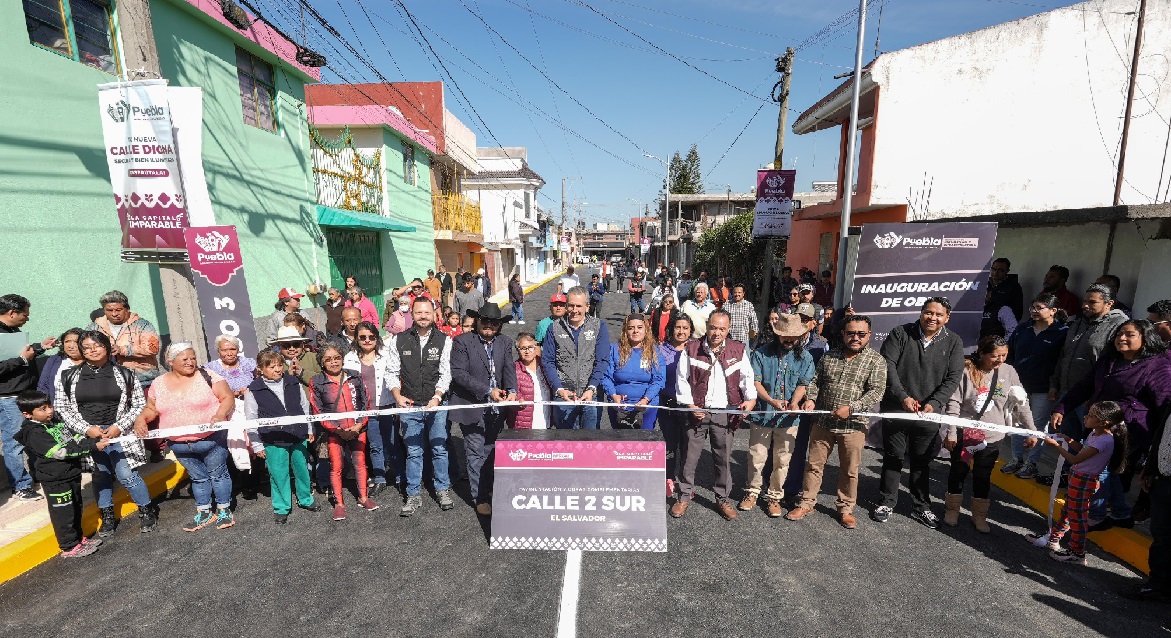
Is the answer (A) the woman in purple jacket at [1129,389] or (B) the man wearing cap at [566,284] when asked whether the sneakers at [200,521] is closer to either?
(B) the man wearing cap at [566,284]

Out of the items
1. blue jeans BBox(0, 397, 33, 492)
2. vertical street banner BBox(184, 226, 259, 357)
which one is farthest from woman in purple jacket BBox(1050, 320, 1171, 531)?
blue jeans BBox(0, 397, 33, 492)

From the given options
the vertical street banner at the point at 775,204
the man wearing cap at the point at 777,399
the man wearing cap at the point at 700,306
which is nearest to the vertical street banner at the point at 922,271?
the man wearing cap at the point at 777,399

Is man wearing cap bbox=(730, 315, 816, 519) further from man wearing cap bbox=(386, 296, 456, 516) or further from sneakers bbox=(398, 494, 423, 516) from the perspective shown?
sneakers bbox=(398, 494, 423, 516)

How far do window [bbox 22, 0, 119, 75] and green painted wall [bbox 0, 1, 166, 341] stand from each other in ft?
0.65

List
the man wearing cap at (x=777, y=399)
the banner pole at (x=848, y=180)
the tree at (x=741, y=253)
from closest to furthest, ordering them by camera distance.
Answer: the man wearing cap at (x=777, y=399)
the banner pole at (x=848, y=180)
the tree at (x=741, y=253)

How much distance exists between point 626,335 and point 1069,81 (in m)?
12.6

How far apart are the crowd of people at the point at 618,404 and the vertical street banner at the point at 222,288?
21.3 inches

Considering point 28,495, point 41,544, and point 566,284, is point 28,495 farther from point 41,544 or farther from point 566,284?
point 566,284

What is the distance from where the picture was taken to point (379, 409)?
4945 mm

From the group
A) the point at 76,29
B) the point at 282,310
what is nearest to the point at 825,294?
the point at 282,310

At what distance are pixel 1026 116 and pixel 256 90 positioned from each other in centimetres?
1607

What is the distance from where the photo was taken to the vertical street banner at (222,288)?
5.52 m

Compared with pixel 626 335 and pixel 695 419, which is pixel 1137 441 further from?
pixel 626 335

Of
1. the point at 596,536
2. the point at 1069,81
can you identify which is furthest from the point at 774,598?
the point at 1069,81
